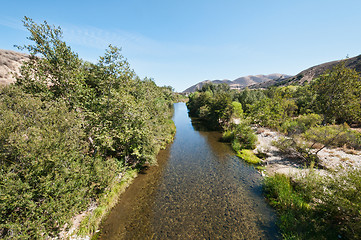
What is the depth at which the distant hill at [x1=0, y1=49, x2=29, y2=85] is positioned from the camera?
61.0 ft

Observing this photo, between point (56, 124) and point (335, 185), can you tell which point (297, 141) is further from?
point (56, 124)

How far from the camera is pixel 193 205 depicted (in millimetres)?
12508

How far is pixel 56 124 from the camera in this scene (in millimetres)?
7910

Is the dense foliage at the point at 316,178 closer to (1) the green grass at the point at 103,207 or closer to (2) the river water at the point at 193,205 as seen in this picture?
(2) the river water at the point at 193,205

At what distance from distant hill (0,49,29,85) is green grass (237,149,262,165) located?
37592 mm

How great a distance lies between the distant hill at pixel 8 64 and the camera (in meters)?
18.6

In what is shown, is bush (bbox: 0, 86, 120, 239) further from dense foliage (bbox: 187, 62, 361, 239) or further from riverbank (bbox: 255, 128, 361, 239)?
dense foliage (bbox: 187, 62, 361, 239)

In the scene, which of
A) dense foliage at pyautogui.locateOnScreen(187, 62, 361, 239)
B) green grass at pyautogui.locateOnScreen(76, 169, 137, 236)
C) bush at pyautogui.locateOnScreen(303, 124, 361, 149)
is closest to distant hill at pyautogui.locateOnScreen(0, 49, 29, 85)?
green grass at pyautogui.locateOnScreen(76, 169, 137, 236)

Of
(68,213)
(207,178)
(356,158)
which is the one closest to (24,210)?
(68,213)

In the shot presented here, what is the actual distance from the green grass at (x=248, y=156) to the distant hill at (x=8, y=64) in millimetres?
37592

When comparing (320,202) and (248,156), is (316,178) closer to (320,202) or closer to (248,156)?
(320,202)

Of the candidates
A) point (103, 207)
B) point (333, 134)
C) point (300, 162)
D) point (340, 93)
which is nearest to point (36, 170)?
point (103, 207)

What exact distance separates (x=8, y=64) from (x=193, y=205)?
33136 mm

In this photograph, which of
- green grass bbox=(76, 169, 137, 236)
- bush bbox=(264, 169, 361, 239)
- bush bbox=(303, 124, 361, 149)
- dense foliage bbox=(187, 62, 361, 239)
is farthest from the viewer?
bush bbox=(303, 124, 361, 149)
